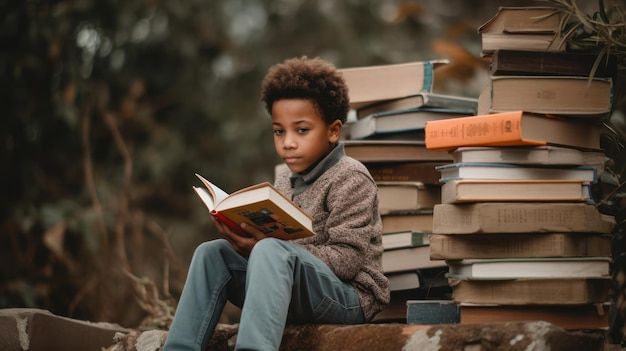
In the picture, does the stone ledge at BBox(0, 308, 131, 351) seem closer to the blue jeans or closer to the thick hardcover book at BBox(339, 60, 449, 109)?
the blue jeans

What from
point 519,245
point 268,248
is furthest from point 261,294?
point 519,245

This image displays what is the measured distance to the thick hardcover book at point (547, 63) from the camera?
3.18 meters

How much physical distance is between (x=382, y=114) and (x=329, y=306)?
1111mm

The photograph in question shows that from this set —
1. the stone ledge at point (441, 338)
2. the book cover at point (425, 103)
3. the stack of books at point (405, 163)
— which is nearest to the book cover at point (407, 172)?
the stack of books at point (405, 163)

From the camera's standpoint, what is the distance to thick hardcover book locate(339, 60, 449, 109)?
154 inches

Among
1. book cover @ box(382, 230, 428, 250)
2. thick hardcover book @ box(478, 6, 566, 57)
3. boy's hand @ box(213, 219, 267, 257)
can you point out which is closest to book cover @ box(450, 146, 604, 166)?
thick hardcover book @ box(478, 6, 566, 57)

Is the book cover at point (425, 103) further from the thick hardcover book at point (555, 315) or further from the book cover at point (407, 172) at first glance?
the thick hardcover book at point (555, 315)

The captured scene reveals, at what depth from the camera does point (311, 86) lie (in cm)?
343

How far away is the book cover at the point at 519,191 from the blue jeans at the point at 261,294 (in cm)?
53

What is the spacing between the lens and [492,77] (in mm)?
3197

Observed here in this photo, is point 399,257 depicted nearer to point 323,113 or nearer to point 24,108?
point 323,113

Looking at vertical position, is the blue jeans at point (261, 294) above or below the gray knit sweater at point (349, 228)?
below

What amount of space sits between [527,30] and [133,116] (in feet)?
13.5

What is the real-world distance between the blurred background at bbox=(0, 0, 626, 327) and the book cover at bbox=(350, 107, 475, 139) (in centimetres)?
128
